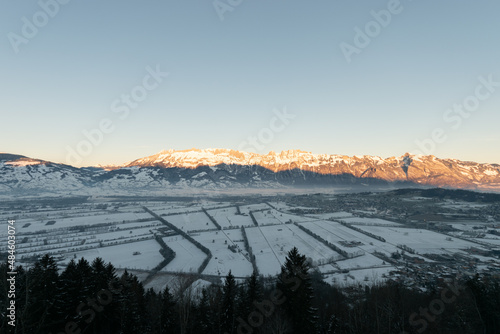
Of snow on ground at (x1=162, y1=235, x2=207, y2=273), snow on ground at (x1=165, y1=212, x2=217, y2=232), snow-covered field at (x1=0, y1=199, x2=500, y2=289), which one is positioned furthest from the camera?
snow on ground at (x1=165, y1=212, x2=217, y2=232)

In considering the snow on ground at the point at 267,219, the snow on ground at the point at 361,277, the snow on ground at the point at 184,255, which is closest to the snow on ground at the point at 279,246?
the snow on ground at the point at 267,219

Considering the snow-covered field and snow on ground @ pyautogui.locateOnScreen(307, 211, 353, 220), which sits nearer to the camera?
the snow-covered field

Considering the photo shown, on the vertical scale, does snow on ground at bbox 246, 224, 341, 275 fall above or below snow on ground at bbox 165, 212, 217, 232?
below

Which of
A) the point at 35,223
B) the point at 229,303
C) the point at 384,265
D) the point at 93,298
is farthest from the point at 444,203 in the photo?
the point at 35,223

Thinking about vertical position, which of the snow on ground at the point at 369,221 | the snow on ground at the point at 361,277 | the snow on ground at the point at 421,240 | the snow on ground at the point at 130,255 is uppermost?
the snow on ground at the point at 369,221

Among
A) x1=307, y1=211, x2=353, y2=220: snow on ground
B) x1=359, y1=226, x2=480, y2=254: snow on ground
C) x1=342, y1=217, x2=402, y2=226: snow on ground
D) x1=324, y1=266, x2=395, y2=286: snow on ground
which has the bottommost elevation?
x1=324, y1=266, x2=395, y2=286: snow on ground

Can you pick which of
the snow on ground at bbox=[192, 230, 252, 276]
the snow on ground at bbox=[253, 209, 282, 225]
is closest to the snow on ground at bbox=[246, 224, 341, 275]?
the snow on ground at bbox=[192, 230, 252, 276]

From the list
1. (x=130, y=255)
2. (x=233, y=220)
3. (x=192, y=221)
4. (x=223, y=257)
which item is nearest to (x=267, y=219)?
(x=233, y=220)

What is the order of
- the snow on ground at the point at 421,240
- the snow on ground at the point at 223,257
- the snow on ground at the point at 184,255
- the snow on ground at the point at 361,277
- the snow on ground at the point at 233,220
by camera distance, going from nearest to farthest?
the snow on ground at the point at 361,277 → the snow on ground at the point at 223,257 → the snow on ground at the point at 184,255 → the snow on ground at the point at 421,240 → the snow on ground at the point at 233,220

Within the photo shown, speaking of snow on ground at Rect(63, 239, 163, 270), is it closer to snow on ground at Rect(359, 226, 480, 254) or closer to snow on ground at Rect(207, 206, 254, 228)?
snow on ground at Rect(207, 206, 254, 228)

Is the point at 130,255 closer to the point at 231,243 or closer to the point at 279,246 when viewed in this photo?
the point at 231,243

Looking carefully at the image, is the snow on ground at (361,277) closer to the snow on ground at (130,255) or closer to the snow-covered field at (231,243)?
the snow-covered field at (231,243)
